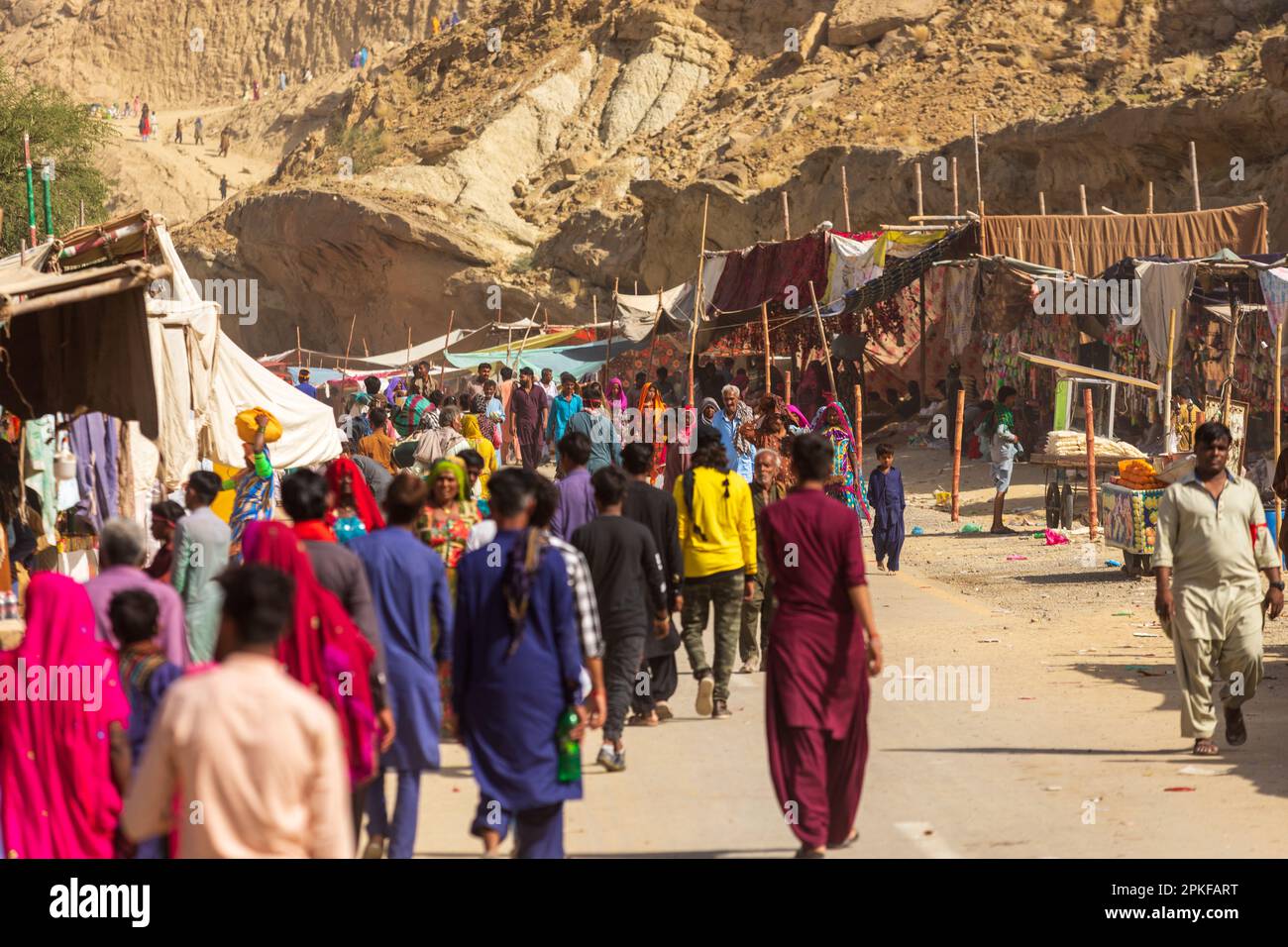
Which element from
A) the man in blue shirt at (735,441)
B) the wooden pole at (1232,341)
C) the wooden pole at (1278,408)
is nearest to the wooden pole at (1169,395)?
the wooden pole at (1232,341)

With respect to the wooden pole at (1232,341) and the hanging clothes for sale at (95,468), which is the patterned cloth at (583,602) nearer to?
the hanging clothes for sale at (95,468)

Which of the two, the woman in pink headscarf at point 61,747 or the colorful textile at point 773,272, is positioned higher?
the colorful textile at point 773,272

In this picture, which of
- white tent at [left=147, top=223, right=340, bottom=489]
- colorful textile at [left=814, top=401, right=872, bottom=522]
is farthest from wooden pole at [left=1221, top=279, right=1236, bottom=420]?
white tent at [left=147, top=223, right=340, bottom=489]

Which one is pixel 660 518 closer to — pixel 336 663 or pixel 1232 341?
pixel 336 663

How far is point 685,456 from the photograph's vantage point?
18875 millimetres

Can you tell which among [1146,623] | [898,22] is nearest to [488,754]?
[1146,623]

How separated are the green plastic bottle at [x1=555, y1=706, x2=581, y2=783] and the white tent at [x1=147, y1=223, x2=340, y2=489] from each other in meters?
7.17

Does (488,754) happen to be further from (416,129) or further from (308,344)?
(416,129)

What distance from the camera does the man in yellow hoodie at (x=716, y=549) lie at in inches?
371

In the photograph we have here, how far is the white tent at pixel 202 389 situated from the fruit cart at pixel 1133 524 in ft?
25.0

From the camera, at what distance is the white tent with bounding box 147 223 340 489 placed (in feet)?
46.3

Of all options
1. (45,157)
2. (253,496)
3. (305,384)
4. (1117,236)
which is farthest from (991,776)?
(45,157)

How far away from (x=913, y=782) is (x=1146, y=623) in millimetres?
5588

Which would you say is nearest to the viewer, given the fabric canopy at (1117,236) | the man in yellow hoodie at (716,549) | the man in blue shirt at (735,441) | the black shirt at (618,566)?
the black shirt at (618,566)
